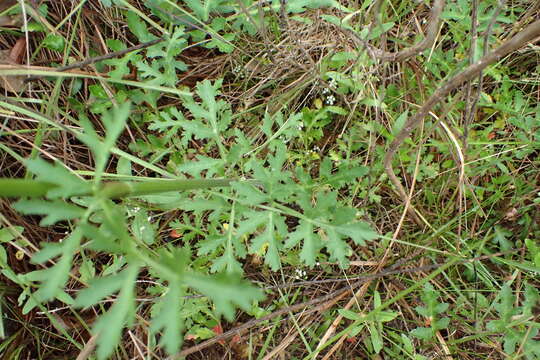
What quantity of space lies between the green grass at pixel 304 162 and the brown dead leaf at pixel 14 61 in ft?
0.22

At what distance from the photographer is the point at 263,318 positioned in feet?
8.89

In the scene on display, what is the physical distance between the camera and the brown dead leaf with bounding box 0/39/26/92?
2979 millimetres

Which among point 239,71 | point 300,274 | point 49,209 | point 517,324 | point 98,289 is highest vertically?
point 49,209

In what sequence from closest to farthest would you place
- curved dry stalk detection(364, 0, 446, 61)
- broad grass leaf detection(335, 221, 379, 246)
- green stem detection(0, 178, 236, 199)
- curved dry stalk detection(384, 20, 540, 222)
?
green stem detection(0, 178, 236, 199), curved dry stalk detection(384, 20, 540, 222), broad grass leaf detection(335, 221, 379, 246), curved dry stalk detection(364, 0, 446, 61)

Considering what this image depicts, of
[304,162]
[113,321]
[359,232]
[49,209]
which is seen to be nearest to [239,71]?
[304,162]

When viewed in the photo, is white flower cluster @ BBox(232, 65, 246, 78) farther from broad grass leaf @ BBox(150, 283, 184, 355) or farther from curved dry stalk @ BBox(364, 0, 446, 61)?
broad grass leaf @ BBox(150, 283, 184, 355)

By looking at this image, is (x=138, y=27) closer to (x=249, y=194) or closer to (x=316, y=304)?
(x=249, y=194)

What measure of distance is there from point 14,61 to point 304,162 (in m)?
2.00

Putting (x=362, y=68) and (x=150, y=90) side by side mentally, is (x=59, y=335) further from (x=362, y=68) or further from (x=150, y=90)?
(x=362, y=68)

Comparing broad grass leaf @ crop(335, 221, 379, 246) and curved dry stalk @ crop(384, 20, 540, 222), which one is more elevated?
curved dry stalk @ crop(384, 20, 540, 222)

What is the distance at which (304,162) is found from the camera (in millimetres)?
Result: 2990

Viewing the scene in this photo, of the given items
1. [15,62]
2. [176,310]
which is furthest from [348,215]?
[15,62]

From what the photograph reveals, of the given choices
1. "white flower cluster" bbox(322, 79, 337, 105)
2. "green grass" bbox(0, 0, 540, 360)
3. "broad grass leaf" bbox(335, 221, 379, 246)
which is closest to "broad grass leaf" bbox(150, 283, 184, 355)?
"broad grass leaf" bbox(335, 221, 379, 246)

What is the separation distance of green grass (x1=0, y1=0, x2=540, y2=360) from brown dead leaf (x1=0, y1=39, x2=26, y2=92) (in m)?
0.07
